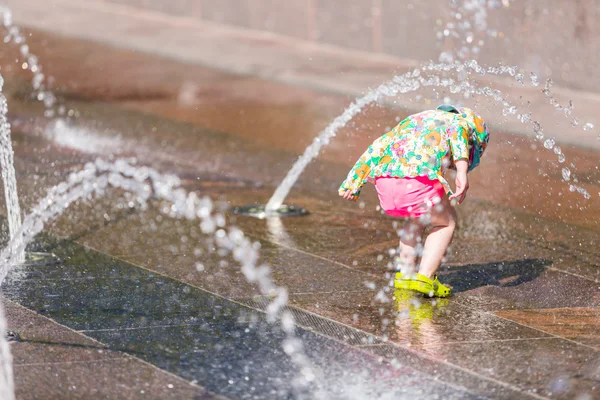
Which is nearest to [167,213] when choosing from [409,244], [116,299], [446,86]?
[116,299]

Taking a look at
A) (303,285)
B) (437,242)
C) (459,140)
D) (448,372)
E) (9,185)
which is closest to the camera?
(448,372)

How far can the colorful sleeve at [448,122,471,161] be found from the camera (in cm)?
496

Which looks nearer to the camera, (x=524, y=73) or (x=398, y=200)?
(x=398, y=200)

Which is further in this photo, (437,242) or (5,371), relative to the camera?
(437,242)

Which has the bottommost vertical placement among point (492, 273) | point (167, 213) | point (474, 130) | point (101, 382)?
point (101, 382)

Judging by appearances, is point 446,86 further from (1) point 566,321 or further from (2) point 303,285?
(1) point 566,321

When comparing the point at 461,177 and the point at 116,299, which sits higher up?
the point at 461,177

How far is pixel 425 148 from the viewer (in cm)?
504

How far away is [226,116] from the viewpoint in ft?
32.0

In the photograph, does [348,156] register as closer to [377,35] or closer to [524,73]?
[524,73]

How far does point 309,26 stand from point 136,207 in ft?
20.8

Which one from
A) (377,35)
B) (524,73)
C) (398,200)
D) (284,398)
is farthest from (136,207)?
(377,35)

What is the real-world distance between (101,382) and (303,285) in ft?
4.87

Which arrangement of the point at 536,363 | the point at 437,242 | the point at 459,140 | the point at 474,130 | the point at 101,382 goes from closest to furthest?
1. the point at 101,382
2. the point at 536,363
3. the point at 459,140
4. the point at 474,130
5. the point at 437,242
